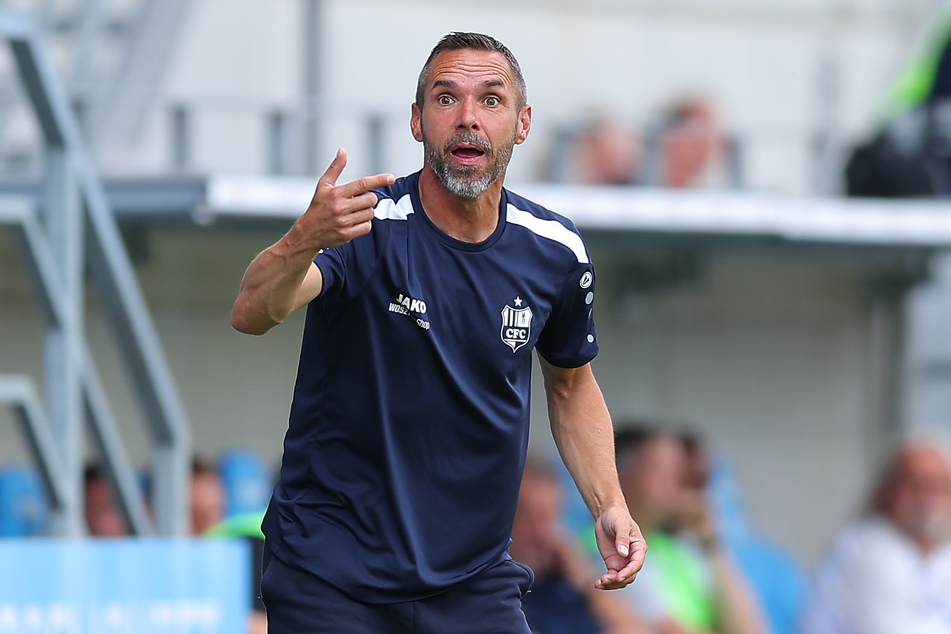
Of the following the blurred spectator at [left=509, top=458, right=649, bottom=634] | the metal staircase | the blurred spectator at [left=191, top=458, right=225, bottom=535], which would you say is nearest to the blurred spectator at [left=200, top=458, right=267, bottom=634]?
the blurred spectator at [left=191, top=458, right=225, bottom=535]

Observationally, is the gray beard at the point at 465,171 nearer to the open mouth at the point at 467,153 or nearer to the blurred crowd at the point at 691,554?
the open mouth at the point at 467,153

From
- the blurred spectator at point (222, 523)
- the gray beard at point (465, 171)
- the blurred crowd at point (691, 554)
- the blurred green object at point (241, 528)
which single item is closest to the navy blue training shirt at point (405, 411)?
the gray beard at point (465, 171)

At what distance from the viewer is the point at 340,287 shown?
2.77m

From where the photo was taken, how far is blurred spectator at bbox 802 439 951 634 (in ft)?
Result: 19.7

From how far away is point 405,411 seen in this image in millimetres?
2818

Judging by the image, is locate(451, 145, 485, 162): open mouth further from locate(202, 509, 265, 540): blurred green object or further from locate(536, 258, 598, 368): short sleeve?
locate(202, 509, 265, 540): blurred green object

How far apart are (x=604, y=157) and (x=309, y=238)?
508 cm

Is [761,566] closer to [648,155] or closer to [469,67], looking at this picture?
[648,155]

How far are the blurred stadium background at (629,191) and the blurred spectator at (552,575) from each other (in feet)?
5.68

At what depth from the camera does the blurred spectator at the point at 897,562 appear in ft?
19.7

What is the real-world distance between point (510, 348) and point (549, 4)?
6.76 metres

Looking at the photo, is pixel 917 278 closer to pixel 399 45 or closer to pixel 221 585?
A: pixel 399 45

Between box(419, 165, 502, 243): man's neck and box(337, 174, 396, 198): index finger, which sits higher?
box(337, 174, 396, 198): index finger

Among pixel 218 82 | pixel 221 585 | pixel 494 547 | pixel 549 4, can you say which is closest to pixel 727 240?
pixel 549 4
